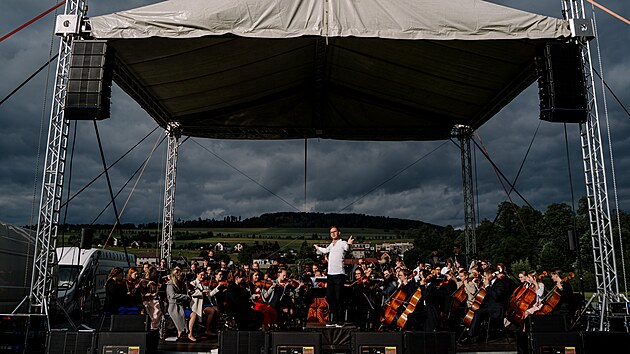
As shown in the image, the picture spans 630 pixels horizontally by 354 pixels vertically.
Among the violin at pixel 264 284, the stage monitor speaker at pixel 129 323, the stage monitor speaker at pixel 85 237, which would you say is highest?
the stage monitor speaker at pixel 85 237

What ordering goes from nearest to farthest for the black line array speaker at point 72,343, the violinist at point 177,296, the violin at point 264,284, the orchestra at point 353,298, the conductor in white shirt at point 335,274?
the black line array speaker at point 72,343, the conductor in white shirt at point 335,274, the orchestra at point 353,298, the violinist at point 177,296, the violin at point 264,284

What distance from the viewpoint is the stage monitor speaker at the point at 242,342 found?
20.3ft

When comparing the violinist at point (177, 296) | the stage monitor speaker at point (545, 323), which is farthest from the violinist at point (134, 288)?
the stage monitor speaker at point (545, 323)

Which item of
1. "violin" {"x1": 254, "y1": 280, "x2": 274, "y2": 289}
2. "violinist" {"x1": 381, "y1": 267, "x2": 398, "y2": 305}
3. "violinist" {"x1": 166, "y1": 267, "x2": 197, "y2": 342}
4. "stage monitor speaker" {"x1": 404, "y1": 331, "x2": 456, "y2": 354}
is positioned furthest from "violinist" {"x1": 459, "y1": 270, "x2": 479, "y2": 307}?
"violinist" {"x1": 166, "y1": 267, "x2": 197, "y2": 342}

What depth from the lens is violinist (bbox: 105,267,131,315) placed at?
8211 millimetres

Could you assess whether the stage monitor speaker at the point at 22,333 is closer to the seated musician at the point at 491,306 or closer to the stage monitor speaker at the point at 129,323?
the stage monitor speaker at the point at 129,323

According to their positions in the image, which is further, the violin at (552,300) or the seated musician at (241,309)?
the seated musician at (241,309)

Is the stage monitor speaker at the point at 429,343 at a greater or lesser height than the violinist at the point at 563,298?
lesser

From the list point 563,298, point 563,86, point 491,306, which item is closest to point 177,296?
point 491,306

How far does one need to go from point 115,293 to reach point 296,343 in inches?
151

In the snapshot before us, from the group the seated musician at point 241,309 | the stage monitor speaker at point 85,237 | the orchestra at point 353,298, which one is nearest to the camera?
the seated musician at point 241,309

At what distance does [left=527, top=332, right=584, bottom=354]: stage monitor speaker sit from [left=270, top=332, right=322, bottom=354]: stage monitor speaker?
2.71m

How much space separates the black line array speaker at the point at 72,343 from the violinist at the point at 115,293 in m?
2.01

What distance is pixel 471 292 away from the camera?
978cm
